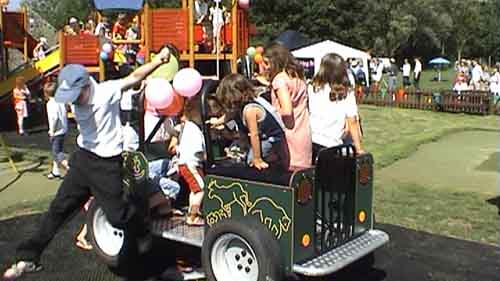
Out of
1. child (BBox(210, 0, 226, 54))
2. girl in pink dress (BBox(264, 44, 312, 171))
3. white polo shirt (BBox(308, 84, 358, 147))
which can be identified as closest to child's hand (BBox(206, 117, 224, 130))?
girl in pink dress (BBox(264, 44, 312, 171))

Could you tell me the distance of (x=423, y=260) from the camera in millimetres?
5496

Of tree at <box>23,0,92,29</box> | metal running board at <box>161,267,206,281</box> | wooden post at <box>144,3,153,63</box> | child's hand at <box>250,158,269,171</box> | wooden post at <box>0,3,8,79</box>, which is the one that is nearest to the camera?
child's hand at <box>250,158,269,171</box>

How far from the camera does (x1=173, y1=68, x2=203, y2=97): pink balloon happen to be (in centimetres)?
500

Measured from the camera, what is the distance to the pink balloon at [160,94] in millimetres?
4934

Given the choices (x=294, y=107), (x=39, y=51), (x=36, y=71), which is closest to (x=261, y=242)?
(x=294, y=107)

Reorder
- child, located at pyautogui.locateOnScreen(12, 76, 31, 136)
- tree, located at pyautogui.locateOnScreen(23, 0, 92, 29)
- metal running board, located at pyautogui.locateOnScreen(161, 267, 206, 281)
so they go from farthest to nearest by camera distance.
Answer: tree, located at pyautogui.locateOnScreen(23, 0, 92, 29) < child, located at pyautogui.locateOnScreen(12, 76, 31, 136) < metal running board, located at pyautogui.locateOnScreen(161, 267, 206, 281)

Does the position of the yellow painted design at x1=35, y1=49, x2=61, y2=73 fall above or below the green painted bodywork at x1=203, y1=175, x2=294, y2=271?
above

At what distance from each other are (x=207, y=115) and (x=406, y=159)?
7226 millimetres

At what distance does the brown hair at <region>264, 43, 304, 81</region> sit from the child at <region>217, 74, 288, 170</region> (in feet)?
0.90

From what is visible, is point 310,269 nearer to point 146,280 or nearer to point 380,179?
point 146,280

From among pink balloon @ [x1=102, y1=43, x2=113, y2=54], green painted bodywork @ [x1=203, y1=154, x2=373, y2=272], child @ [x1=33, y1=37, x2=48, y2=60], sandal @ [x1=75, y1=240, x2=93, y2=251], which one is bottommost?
sandal @ [x1=75, y1=240, x2=93, y2=251]

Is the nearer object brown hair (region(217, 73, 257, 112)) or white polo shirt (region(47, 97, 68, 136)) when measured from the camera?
brown hair (region(217, 73, 257, 112))

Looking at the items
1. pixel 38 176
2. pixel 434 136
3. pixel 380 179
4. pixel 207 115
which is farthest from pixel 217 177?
pixel 434 136

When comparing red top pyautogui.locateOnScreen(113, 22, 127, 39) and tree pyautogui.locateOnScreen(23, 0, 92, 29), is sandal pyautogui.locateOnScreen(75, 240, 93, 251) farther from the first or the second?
tree pyautogui.locateOnScreen(23, 0, 92, 29)
